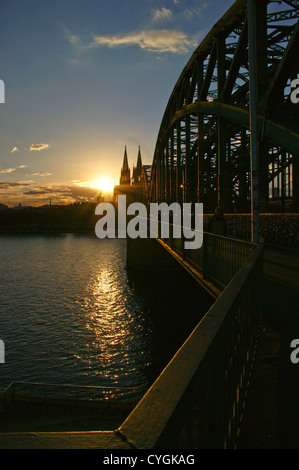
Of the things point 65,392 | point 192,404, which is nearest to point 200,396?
point 192,404

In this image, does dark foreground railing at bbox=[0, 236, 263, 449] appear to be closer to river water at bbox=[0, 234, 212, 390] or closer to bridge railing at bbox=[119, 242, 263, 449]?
bridge railing at bbox=[119, 242, 263, 449]

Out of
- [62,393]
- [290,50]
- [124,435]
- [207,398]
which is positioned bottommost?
[62,393]

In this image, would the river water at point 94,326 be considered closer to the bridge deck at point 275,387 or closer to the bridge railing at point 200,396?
the bridge deck at point 275,387

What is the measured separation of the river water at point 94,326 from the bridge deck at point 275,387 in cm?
600

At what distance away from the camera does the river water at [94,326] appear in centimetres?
1608

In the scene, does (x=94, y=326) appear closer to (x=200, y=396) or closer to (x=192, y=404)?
(x=200, y=396)

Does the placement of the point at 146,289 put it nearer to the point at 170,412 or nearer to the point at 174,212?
the point at 174,212

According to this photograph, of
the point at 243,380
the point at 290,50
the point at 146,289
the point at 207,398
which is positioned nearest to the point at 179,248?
the point at 290,50

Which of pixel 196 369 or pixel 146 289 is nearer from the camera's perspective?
pixel 196 369

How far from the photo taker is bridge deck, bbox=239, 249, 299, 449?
2926 mm

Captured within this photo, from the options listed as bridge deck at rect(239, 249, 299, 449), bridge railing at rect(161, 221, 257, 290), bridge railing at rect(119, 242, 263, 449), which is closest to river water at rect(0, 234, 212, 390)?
bridge railing at rect(161, 221, 257, 290)

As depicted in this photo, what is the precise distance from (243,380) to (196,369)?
2294mm

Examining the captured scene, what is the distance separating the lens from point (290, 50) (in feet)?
45.2

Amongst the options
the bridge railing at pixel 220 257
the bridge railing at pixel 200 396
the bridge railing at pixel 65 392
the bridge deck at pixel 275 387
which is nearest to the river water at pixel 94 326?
the bridge railing at pixel 65 392
